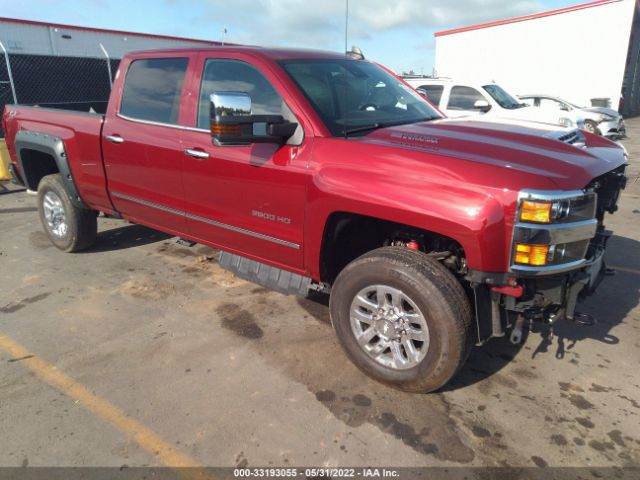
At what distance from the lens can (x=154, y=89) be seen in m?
3.97

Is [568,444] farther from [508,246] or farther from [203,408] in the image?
[203,408]

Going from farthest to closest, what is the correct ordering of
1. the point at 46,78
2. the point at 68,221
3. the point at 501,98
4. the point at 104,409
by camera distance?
1. the point at 46,78
2. the point at 501,98
3. the point at 68,221
4. the point at 104,409

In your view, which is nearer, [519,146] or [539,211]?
[539,211]

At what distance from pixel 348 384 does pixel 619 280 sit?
9.99 feet

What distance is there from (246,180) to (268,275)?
2.36 feet

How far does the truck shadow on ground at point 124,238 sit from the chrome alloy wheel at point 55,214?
34 centimetres

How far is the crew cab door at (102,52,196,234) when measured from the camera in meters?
3.76

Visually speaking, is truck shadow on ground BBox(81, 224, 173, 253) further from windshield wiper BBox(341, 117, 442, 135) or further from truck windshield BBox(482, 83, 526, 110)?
truck windshield BBox(482, 83, 526, 110)

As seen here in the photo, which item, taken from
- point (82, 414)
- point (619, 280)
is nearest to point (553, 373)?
point (619, 280)

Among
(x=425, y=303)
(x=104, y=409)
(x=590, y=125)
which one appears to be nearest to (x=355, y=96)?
(x=425, y=303)

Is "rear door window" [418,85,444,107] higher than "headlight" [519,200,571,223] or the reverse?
higher

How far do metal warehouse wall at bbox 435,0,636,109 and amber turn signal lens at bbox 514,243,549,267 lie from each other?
2087cm

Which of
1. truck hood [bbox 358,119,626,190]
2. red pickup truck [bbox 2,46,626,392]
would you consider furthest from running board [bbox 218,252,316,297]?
truck hood [bbox 358,119,626,190]

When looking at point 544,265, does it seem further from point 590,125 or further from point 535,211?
point 590,125
